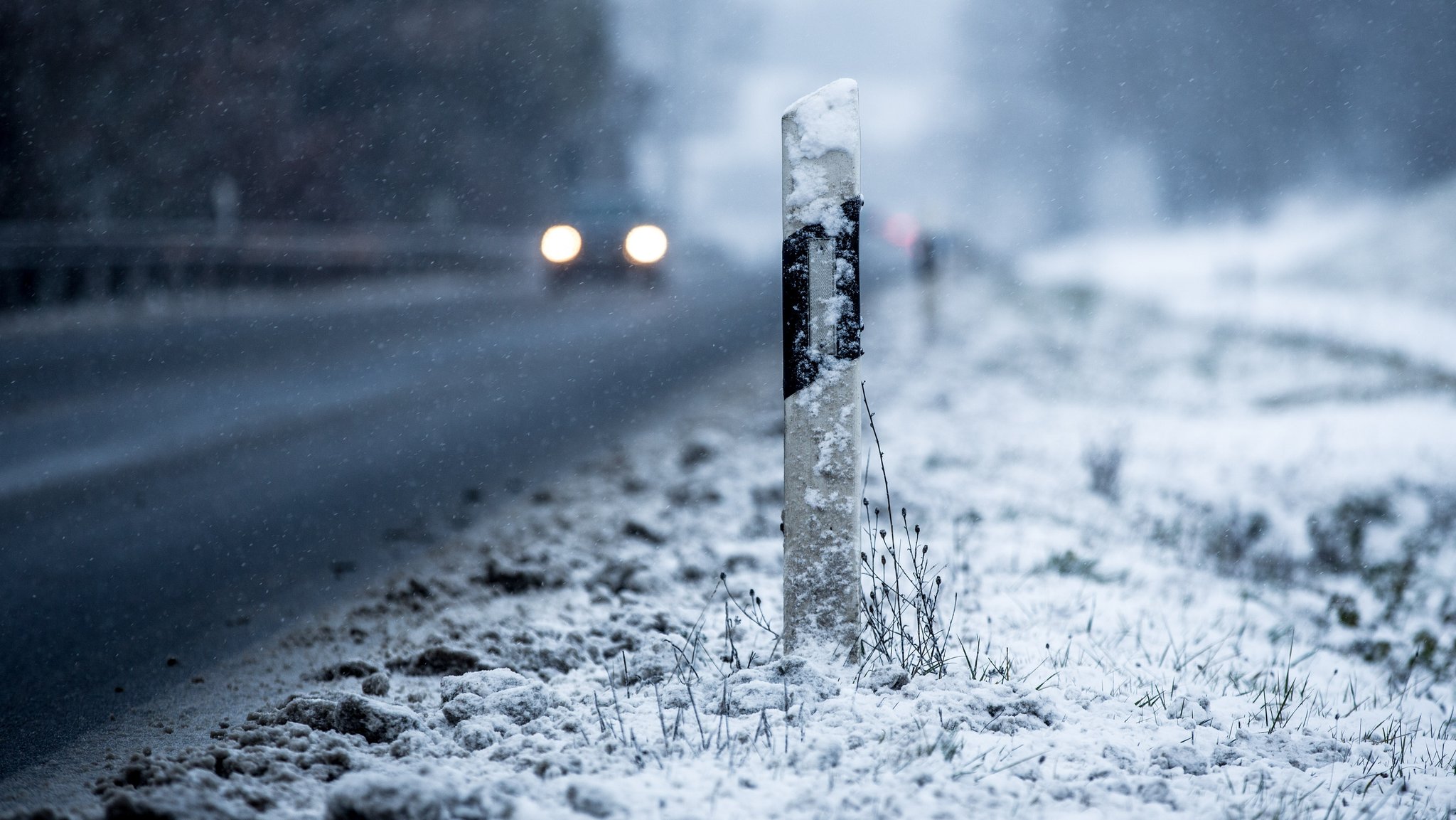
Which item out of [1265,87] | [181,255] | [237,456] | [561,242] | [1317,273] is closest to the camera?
[237,456]

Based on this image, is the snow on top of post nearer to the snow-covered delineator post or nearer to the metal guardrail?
the snow-covered delineator post

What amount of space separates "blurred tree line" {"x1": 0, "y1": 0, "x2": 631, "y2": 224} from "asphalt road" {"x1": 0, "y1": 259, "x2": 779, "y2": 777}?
14.9 ft

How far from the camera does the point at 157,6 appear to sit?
742 inches

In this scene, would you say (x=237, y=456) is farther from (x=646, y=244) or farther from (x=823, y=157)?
(x=646, y=244)

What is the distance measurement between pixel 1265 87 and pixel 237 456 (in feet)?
131

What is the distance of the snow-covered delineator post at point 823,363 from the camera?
2.62 m

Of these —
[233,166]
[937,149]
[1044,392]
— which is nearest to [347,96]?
[233,166]

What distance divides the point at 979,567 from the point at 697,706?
1945mm

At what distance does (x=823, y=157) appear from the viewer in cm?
262

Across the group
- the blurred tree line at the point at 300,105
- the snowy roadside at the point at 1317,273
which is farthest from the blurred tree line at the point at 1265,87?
the blurred tree line at the point at 300,105

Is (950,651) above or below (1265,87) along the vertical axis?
below

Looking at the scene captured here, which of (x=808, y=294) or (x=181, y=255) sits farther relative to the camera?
(x=181, y=255)

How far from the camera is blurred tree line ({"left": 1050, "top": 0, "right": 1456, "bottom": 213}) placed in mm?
33156

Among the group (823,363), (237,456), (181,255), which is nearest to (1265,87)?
A: (181,255)
